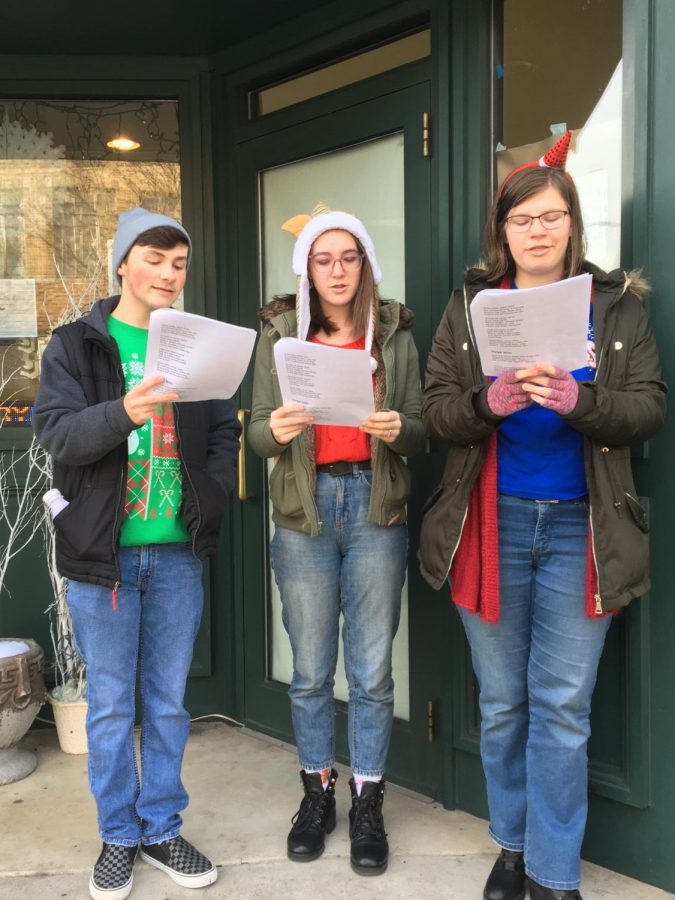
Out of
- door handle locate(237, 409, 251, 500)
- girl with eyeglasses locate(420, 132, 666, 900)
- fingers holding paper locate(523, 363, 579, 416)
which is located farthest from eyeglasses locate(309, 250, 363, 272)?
door handle locate(237, 409, 251, 500)

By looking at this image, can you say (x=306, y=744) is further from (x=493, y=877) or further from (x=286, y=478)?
(x=286, y=478)

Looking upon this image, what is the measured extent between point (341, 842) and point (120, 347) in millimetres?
1653

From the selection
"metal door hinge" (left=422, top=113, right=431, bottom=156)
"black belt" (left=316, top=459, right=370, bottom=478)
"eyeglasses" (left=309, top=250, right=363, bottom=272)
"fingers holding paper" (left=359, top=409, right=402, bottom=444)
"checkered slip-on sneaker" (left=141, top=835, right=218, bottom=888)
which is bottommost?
"checkered slip-on sneaker" (left=141, top=835, right=218, bottom=888)

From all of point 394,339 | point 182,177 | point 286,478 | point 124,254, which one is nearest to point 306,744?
point 286,478

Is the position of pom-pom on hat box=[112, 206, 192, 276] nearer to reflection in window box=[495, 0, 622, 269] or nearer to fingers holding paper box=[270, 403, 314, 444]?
fingers holding paper box=[270, 403, 314, 444]

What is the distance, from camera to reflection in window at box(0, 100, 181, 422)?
3.83 meters

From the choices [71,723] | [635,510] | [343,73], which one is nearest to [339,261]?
[635,510]

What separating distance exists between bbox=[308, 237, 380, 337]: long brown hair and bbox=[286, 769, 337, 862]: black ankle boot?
138cm

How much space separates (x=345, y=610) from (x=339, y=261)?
1031mm

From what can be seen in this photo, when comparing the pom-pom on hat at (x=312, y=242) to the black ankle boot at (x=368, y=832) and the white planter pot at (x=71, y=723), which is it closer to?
the black ankle boot at (x=368, y=832)

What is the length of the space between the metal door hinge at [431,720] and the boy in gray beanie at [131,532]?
0.89m

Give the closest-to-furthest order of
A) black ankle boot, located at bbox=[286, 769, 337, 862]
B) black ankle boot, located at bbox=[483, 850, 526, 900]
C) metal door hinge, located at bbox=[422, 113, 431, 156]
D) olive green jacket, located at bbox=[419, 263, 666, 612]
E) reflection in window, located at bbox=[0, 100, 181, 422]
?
1. olive green jacket, located at bbox=[419, 263, 666, 612]
2. black ankle boot, located at bbox=[483, 850, 526, 900]
3. black ankle boot, located at bbox=[286, 769, 337, 862]
4. metal door hinge, located at bbox=[422, 113, 431, 156]
5. reflection in window, located at bbox=[0, 100, 181, 422]

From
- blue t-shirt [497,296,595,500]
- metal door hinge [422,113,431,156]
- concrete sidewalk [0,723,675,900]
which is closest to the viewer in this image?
blue t-shirt [497,296,595,500]

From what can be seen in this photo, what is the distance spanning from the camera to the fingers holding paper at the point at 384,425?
7.72 feet
